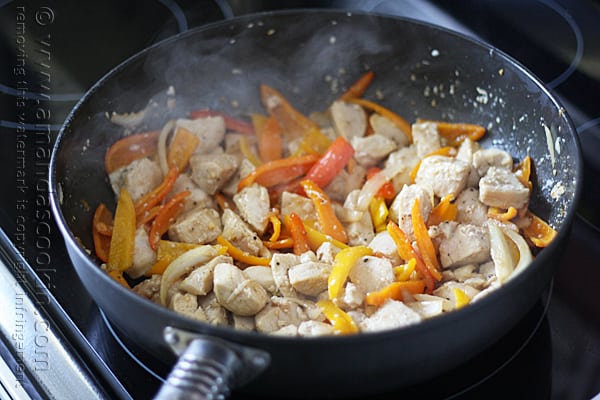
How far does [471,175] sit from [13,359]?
116cm

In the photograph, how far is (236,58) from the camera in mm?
1937

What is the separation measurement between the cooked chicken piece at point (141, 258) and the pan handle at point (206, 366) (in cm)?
51

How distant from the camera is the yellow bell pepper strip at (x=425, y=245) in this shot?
1546mm

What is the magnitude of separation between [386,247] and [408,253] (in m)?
0.06

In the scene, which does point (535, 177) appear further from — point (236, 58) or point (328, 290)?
point (236, 58)

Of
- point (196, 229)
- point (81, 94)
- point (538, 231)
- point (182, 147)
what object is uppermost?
point (81, 94)

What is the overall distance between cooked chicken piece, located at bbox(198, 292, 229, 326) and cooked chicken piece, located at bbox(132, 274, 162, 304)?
0.10 meters

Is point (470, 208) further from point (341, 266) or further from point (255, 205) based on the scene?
point (255, 205)

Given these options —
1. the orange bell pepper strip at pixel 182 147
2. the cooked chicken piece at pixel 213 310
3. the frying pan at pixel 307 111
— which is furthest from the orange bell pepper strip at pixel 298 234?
the frying pan at pixel 307 111

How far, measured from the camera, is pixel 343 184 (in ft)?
6.11

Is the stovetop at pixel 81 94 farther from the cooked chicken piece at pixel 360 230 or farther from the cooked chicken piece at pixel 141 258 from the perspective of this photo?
the cooked chicken piece at pixel 360 230

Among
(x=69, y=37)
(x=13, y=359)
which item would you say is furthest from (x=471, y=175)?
(x=69, y=37)

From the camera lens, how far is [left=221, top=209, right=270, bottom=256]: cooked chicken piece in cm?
165

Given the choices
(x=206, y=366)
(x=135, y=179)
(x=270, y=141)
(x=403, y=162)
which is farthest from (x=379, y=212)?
(x=206, y=366)
